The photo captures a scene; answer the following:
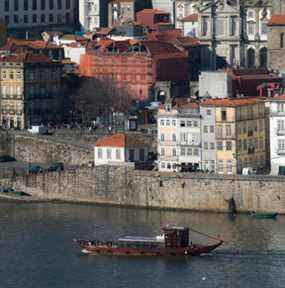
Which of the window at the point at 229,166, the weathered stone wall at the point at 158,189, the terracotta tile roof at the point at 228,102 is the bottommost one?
the weathered stone wall at the point at 158,189

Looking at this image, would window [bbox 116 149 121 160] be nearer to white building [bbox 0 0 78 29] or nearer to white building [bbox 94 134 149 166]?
white building [bbox 94 134 149 166]

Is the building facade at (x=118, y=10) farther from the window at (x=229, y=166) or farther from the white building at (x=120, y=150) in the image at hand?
the window at (x=229, y=166)

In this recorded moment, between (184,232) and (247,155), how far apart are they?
440 inches

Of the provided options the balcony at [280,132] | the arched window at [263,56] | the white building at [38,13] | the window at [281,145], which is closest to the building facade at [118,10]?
the white building at [38,13]

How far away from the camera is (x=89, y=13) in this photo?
13525 cm

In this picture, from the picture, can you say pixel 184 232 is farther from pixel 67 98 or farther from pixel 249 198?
pixel 67 98

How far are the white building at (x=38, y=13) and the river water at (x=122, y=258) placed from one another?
34.5 meters

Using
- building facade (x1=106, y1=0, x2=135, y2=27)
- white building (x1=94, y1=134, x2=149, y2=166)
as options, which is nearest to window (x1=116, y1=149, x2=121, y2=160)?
white building (x1=94, y1=134, x2=149, y2=166)

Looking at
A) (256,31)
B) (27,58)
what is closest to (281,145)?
(27,58)

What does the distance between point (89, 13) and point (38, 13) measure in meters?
2.52

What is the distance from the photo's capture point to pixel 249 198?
97.9 m

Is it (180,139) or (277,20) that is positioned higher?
(277,20)

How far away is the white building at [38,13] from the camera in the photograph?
5285 inches

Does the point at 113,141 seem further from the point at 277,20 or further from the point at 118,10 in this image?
the point at 118,10
